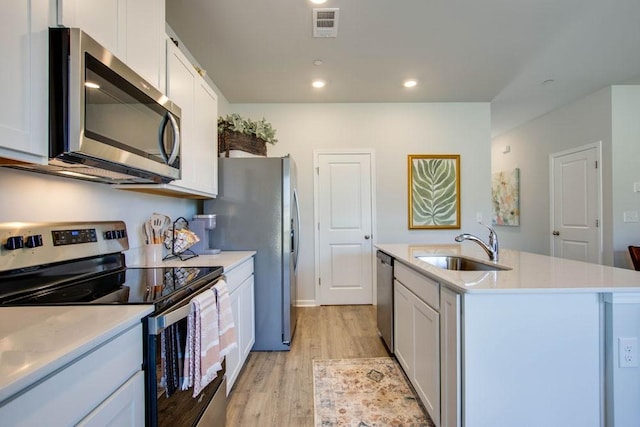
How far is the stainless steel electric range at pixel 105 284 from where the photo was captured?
1.01m

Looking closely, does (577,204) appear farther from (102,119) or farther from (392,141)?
(102,119)

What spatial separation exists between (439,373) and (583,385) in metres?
0.57

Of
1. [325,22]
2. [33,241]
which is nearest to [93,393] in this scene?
[33,241]

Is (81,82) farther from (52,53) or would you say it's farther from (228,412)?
(228,412)

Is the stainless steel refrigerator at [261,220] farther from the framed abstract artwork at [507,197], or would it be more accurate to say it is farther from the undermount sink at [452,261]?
the framed abstract artwork at [507,197]

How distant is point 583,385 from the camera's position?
4.27 feet

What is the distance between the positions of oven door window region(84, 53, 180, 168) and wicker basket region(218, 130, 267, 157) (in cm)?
104

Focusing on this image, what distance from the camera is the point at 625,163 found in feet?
11.8

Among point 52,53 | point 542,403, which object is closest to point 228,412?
point 542,403

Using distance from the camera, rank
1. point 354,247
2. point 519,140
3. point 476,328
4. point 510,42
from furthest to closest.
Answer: point 519,140, point 354,247, point 510,42, point 476,328

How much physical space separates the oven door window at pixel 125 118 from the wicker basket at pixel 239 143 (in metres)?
1.04

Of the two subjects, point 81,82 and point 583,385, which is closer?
point 81,82

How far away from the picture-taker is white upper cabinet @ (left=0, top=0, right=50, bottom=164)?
0.82 m

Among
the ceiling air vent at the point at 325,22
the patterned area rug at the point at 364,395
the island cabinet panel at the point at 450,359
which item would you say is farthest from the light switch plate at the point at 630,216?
the ceiling air vent at the point at 325,22
